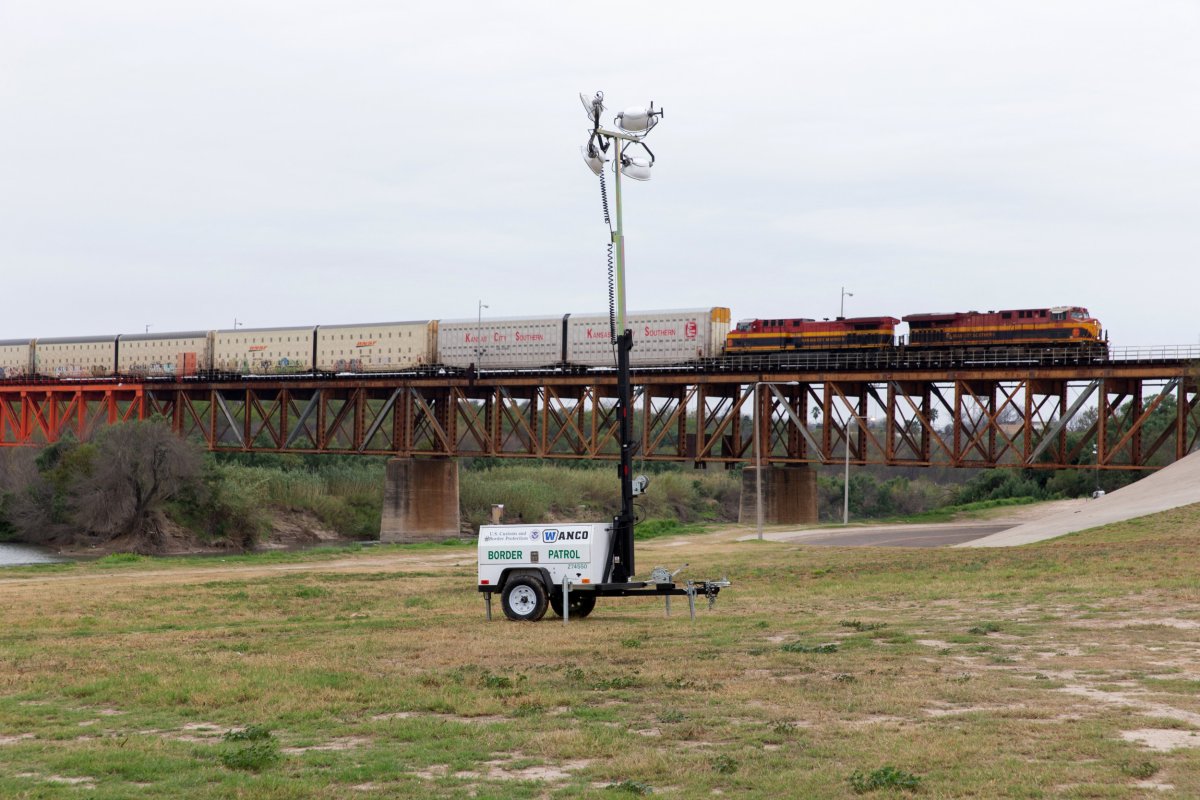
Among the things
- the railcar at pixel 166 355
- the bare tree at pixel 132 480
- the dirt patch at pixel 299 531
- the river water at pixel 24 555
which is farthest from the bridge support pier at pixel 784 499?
the railcar at pixel 166 355

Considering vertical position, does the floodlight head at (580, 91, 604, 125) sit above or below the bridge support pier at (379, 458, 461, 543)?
above

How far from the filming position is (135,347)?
315ft

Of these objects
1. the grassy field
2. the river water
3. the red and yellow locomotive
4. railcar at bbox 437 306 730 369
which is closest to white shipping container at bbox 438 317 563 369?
railcar at bbox 437 306 730 369

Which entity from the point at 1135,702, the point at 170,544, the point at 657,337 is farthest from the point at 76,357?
the point at 1135,702

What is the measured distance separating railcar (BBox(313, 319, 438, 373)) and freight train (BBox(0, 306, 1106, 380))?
7 cm

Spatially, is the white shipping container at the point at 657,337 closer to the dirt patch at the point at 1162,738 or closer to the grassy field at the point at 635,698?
the grassy field at the point at 635,698

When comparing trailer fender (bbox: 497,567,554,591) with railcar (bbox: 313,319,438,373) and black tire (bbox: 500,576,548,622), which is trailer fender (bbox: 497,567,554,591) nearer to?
black tire (bbox: 500,576,548,622)

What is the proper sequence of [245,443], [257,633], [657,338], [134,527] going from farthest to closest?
[245,443] < [134,527] < [657,338] < [257,633]

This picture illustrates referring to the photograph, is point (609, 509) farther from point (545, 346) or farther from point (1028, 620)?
point (1028, 620)

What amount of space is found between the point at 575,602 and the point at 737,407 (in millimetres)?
44941

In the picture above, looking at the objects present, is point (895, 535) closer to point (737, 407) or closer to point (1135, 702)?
point (737, 407)

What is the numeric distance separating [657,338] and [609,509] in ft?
154

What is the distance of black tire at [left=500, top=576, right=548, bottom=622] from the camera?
2391cm

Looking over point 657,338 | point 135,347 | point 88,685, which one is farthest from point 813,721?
point 135,347
